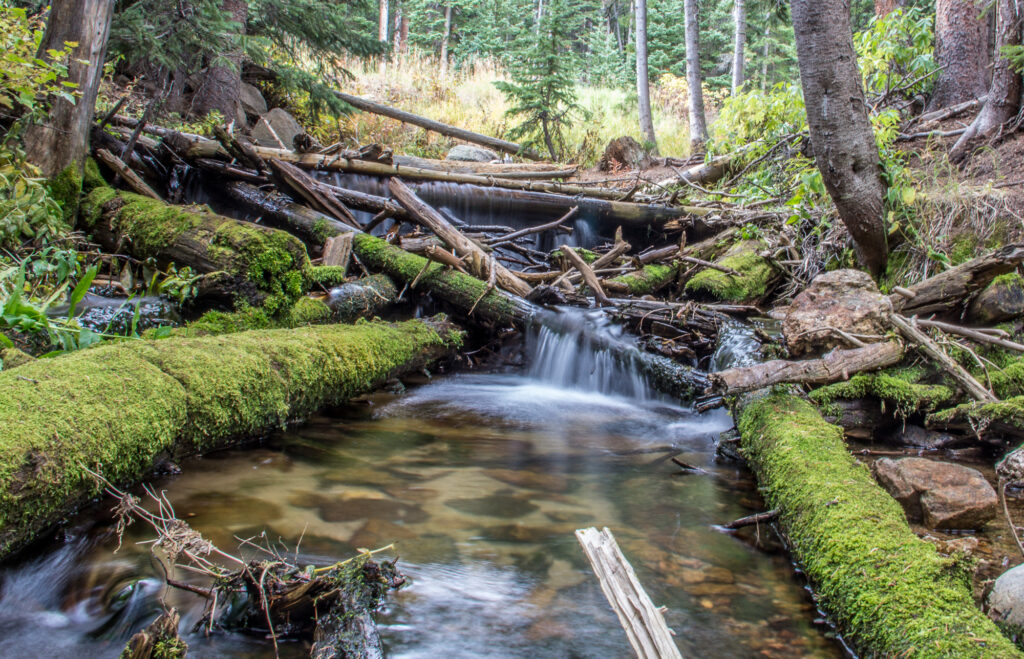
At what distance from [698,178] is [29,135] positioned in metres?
11.2

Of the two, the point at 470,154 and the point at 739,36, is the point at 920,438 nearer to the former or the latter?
the point at 470,154

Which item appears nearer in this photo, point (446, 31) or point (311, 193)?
point (311, 193)

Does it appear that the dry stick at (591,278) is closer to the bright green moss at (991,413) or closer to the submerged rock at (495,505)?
the bright green moss at (991,413)

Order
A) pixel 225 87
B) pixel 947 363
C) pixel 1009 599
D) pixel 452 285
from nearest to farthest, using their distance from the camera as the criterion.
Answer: pixel 1009 599 < pixel 947 363 < pixel 452 285 < pixel 225 87

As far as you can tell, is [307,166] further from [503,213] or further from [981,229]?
[981,229]

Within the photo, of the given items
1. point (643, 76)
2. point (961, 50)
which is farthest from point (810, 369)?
point (643, 76)

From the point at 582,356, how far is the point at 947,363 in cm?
325

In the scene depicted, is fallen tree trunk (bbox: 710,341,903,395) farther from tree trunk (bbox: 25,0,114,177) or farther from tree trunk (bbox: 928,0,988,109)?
tree trunk (bbox: 25,0,114,177)

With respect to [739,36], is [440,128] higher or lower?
lower

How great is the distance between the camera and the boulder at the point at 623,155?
15859mm

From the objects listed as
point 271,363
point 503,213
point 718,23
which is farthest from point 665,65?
point 271,363

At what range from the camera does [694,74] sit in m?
16.2

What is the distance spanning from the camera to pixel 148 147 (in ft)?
28.1

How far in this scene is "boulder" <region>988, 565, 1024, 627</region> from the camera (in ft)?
7.24
